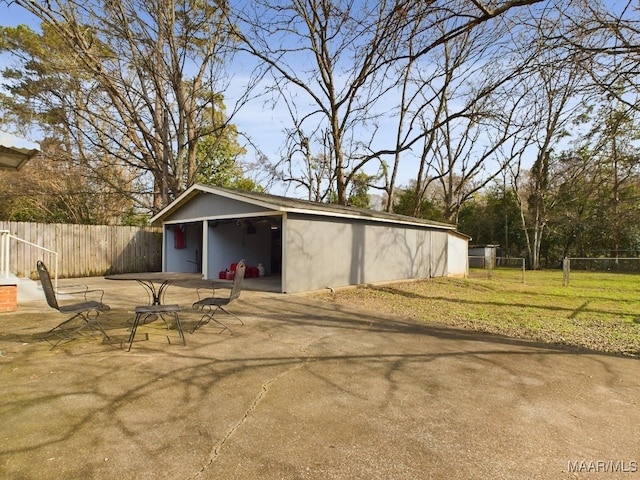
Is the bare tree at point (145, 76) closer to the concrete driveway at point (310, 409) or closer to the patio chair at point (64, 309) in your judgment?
the patio chair at point (64, 309)

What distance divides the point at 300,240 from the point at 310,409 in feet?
21.5

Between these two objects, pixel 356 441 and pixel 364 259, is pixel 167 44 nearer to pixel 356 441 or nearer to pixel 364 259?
pixel 364 259

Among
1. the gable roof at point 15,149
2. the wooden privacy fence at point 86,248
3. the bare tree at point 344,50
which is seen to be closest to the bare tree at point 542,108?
the bare tree at point 344,50

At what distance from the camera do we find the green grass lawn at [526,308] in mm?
5680

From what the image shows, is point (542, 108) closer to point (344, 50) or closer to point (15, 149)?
point (344, 50)

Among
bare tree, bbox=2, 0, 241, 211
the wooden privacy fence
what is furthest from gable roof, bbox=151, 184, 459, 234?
bare tree, bbox=2, 0, 241, 211

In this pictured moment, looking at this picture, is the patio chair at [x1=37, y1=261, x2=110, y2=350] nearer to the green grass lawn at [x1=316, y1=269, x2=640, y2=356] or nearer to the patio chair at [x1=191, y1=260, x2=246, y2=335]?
the patio chair at [x1=191, y1=260, x2=246, y2=335]

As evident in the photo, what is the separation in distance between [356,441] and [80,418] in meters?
1.96

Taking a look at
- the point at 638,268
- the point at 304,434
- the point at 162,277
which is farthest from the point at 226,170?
the point at 638,268

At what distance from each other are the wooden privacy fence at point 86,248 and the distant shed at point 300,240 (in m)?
1.12

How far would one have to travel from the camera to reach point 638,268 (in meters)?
19.5

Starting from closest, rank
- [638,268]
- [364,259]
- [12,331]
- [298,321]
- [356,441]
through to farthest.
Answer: [356,441]
[12,331]
[298,321]
[364,259]
[638,268]

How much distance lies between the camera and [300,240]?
927 centimetres

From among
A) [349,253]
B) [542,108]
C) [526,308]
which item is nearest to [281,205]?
[349,253]
